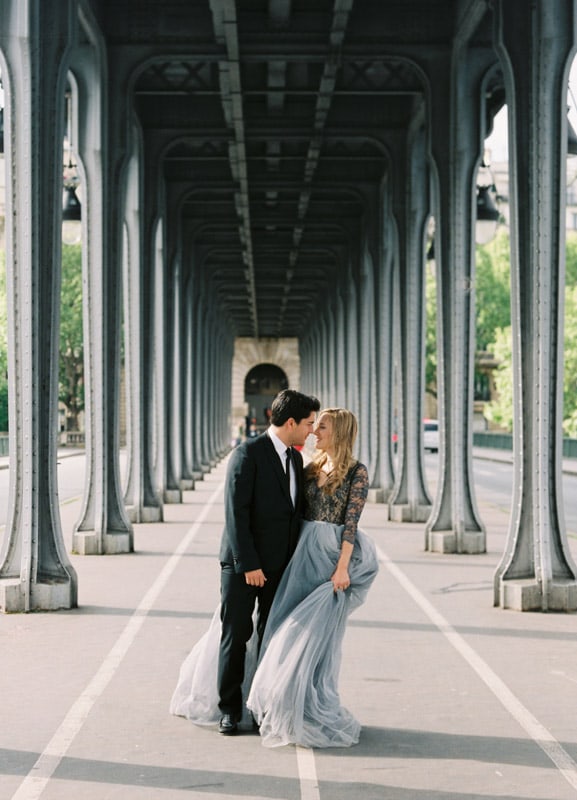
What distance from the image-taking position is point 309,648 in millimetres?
7453

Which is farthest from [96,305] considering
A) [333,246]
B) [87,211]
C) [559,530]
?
[333,246]

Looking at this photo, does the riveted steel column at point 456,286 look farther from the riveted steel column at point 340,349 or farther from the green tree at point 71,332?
the green tree at point 71,332

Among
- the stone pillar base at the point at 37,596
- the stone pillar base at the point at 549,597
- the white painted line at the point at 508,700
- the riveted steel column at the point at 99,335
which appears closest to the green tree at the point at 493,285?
the riveted steel column at the point at 99,335

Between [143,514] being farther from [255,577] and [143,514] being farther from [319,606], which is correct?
[319,606]

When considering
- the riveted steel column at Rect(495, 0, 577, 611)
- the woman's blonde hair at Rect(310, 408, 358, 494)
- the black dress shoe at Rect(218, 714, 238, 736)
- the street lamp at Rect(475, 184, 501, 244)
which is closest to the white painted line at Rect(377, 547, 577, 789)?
the riveted steel column at Rect(495, 0, 577, 611)

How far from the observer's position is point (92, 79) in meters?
19.2

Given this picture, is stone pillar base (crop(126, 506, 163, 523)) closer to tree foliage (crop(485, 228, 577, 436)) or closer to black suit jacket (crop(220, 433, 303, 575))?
black suit jacket (crop(220, 433, 303, 575))

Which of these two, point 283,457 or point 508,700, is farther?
point 508,700

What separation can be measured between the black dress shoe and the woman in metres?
0.14

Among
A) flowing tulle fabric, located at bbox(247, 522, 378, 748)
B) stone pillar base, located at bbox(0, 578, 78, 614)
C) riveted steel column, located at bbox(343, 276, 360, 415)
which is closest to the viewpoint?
flowing tulle fabric, located at bbox(247, 522, 378, 748)

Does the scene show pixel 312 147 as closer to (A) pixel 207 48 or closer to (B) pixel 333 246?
(A) pixel 207 48

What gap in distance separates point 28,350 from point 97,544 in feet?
21.0

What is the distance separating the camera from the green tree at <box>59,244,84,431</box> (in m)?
79.2

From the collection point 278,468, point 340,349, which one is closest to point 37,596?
point 278,468
